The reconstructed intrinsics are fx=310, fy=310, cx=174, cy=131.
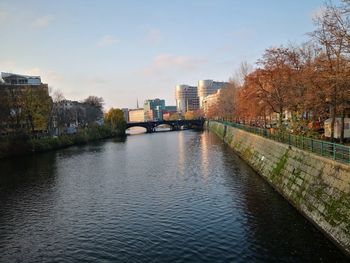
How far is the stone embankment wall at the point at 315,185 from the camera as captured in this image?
62.0 ft

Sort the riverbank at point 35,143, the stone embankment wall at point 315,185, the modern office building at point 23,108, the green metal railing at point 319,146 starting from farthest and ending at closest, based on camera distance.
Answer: the modern office building at point 23,108 < the riverbank at point 35,143 < the green metal railing at point 319,146 < the stone embankment wall at point 315,185

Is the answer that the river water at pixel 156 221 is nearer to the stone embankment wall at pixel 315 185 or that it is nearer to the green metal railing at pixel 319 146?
the stone embankment wall at pixel 315 185

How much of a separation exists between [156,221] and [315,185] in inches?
500

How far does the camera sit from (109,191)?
36.5m

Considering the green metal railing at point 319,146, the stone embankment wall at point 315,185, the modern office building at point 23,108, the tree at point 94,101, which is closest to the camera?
the stone embankment wall at point 315,185

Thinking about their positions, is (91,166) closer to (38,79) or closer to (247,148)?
(247,148)

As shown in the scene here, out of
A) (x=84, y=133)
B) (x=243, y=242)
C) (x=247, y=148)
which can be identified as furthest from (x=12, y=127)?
(x=243, y=242)

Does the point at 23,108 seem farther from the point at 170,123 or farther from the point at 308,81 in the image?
the point at 170,123

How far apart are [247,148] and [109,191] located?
27.1 meters

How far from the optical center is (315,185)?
76.3 feet

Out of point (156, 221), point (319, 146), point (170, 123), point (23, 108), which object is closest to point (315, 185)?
point (319, 146)

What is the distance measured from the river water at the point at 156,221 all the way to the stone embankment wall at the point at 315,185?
2.89ft

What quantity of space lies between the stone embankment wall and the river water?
2.89 feet

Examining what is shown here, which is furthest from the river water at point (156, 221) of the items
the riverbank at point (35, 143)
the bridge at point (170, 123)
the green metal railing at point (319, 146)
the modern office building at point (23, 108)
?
the bridge at point (170, 123)
